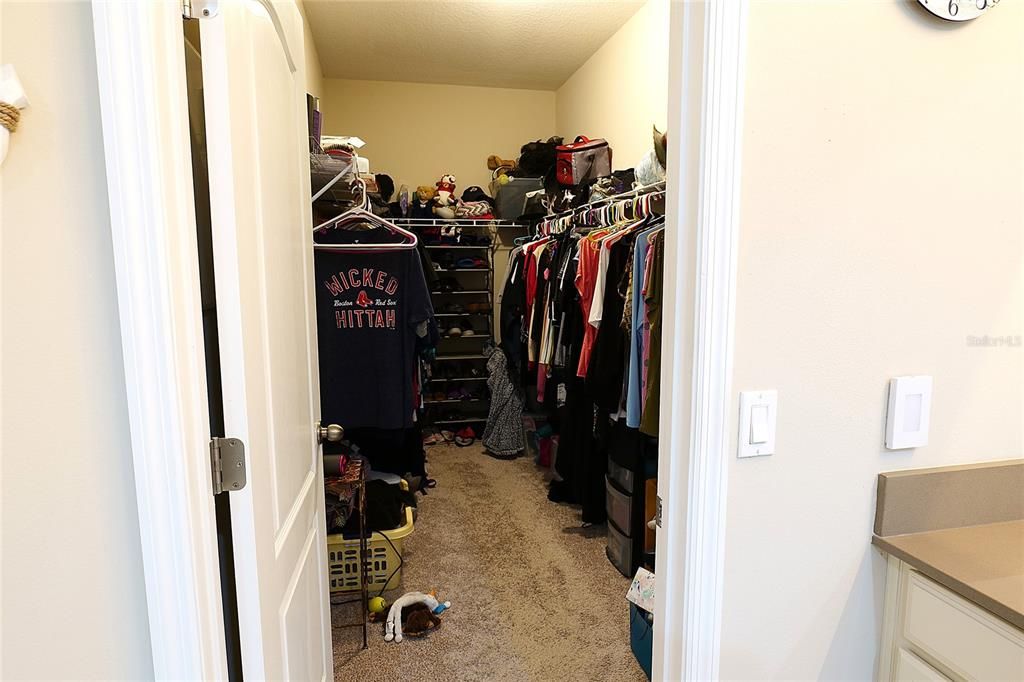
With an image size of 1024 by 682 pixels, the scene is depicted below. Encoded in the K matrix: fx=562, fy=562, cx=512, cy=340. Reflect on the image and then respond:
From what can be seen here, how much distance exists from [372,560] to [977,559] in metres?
1.99

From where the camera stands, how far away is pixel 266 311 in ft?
3.17

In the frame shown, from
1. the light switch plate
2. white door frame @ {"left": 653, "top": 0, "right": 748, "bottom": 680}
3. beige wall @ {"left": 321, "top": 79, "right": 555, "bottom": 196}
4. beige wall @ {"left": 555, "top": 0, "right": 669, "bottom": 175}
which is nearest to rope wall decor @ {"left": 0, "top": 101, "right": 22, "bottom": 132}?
white door frame @ {"left": 653, "top": 0, "right": 748, "bottom": 680}

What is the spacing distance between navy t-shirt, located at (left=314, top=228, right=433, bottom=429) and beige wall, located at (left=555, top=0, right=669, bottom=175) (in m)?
1.55

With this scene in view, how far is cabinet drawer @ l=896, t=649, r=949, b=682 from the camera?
0.96 meters

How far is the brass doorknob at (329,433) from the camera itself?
1.38m

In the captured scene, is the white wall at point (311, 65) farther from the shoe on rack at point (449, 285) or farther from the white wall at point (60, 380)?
the white wall at point (60, 380)

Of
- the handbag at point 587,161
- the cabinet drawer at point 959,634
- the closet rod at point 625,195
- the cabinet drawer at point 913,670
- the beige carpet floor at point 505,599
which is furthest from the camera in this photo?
the handbag at point 587,161

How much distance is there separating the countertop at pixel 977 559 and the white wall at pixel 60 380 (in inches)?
48.0

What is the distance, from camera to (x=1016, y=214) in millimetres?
1027

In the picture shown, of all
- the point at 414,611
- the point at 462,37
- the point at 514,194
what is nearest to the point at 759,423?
the point at 414,611

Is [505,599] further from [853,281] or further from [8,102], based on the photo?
[8,102]

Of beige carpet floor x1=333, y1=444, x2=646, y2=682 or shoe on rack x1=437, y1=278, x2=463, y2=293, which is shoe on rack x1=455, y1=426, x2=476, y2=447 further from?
shoe on rack x1=437, y1=278, x2=463, y2=293

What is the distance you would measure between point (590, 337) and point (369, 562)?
1.37 m

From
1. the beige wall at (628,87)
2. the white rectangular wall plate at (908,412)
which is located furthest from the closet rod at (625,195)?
the white rectangular wall plate at (908,412)
